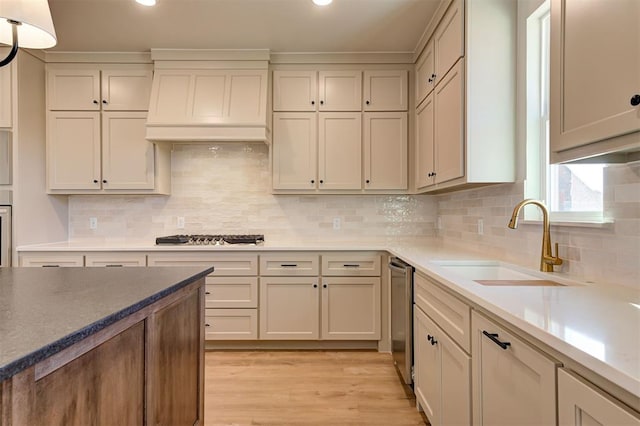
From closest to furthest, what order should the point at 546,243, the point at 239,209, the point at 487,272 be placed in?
the point at 546,243
the point at 487,272
the point at 239,209

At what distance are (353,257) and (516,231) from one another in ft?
4.35

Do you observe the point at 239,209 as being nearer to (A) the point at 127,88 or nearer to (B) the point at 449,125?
(A) the point at 127,88

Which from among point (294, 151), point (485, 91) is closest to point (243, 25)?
point (294, 151)

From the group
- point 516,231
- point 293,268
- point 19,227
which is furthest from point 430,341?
point 19,227

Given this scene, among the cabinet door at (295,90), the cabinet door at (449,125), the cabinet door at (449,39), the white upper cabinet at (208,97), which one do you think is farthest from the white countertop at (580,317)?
Result: the white upper cabinet at (208,97)

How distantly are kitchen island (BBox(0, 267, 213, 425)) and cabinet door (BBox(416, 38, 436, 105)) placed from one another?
87.2 inches

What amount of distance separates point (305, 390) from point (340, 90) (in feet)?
8.35

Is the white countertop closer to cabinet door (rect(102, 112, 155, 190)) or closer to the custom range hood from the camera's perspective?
the custom range hood

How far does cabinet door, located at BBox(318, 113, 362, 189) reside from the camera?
10.7ft

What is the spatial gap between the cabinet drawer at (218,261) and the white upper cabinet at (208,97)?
3.86 ft

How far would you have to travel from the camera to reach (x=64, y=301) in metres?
1.06

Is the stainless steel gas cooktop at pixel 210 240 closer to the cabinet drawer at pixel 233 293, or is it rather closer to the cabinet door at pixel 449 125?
the cabinet drawer at pixel 233 293

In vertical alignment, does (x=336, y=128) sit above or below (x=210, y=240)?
above

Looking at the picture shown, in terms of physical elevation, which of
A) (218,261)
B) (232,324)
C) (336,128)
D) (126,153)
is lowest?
(232,324)
